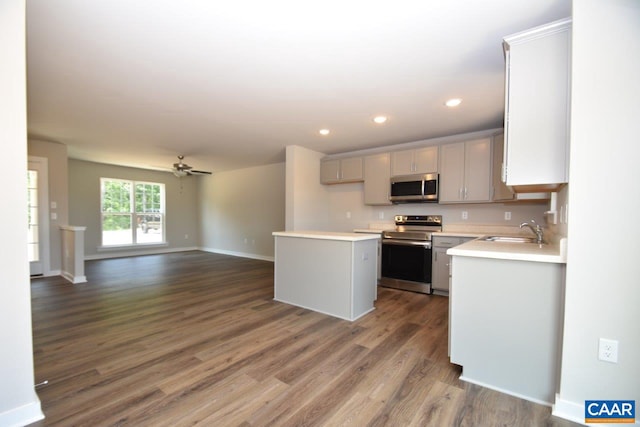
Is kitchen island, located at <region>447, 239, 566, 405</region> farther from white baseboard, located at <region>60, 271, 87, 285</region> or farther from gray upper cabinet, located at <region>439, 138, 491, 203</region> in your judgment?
white baseboard, located at <region>60, 271, 87, 285</region>

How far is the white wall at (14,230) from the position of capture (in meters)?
1.43

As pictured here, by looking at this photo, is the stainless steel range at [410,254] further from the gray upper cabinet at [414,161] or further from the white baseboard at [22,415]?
the white baseboard at [22,415]

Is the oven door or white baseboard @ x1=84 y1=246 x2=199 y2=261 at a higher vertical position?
the oven door

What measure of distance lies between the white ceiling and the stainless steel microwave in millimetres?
710

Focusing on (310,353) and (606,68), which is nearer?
(606,68)

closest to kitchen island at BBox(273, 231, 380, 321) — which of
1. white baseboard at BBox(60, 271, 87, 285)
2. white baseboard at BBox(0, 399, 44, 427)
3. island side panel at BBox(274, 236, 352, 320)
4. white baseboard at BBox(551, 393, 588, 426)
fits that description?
island side panel at BBox(274, 236, 352, 320)

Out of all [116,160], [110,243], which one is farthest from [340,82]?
[110,243]

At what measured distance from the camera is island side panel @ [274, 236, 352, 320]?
123 inches

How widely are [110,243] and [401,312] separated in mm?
7378

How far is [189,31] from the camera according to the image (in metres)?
1.86

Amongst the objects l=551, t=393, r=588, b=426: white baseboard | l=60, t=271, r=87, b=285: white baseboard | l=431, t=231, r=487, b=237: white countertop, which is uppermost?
l=431, t=231, r=487, b=237: white countertop

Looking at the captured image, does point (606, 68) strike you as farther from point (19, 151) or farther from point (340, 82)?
point (19, 151)

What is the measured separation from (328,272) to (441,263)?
5.92 feet

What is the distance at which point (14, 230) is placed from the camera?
148cm
